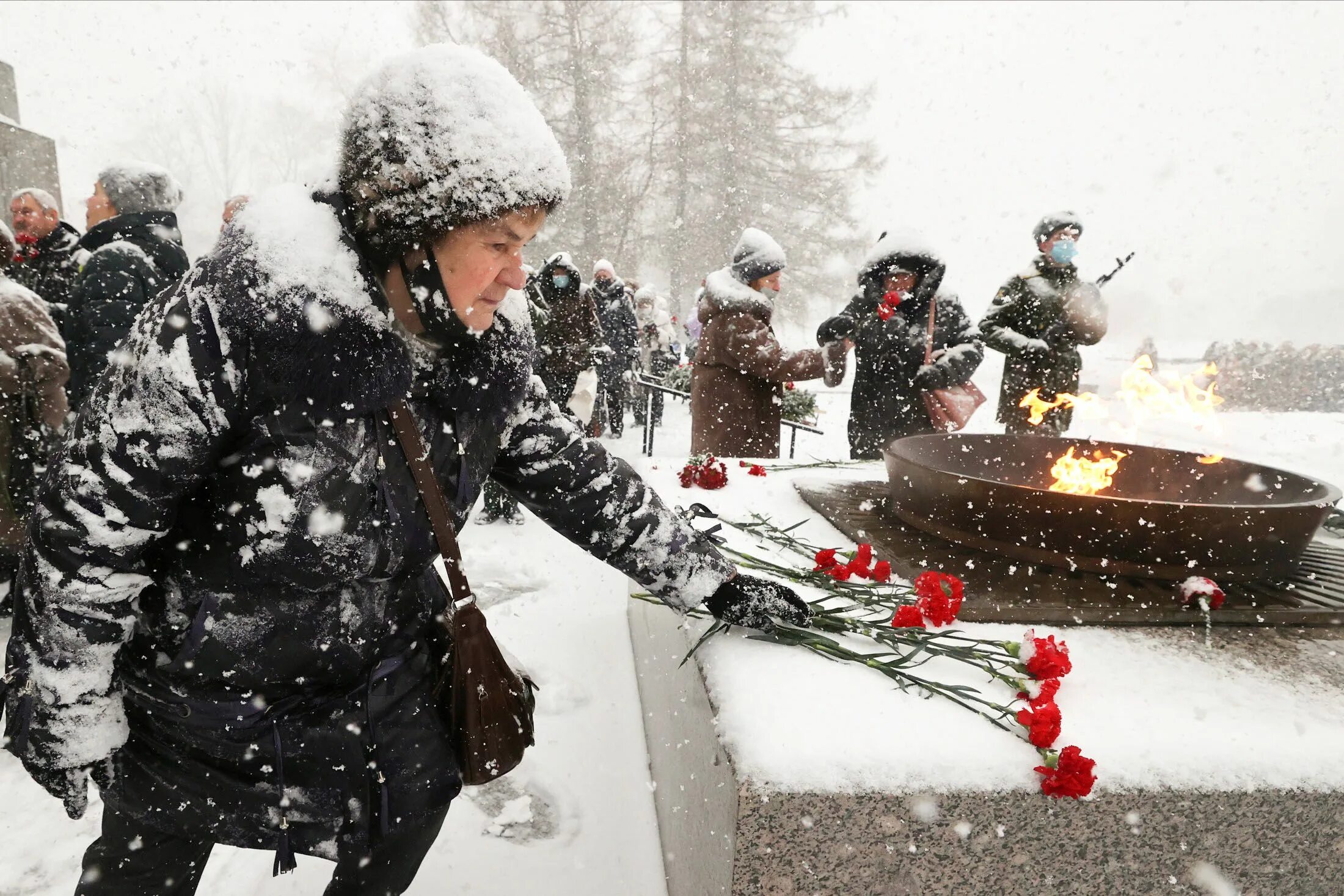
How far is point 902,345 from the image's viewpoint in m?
4.45

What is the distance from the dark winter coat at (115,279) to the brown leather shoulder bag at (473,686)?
138 inches

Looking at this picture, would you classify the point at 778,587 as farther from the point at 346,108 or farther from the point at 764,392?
the point at 764,392

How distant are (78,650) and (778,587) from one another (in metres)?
1.44

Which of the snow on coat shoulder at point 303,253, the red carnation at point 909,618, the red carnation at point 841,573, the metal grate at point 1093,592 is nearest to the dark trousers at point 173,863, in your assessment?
the snow on coat shoulder at point 303,253

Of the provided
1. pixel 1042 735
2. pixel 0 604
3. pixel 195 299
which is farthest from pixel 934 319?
pixel 0 604

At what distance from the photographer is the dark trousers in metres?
1.35

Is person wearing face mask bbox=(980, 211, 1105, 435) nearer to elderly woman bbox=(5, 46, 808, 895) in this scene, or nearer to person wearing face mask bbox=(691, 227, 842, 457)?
person wearing face mask bbox=(691, 227, 842, 457)

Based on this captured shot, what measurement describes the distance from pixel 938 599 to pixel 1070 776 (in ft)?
1.73

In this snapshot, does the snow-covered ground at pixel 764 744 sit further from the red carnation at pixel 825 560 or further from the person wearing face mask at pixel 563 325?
the person wearing face mask at pixel 563 325

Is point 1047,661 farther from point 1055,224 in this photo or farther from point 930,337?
point 1055,224

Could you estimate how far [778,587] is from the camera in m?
1.89

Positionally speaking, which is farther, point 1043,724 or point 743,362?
point 743,362

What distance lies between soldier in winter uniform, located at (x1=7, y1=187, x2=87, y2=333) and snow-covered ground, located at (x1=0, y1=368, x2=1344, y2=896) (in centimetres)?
248

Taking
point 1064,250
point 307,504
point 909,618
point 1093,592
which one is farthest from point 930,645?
point 1064,250
